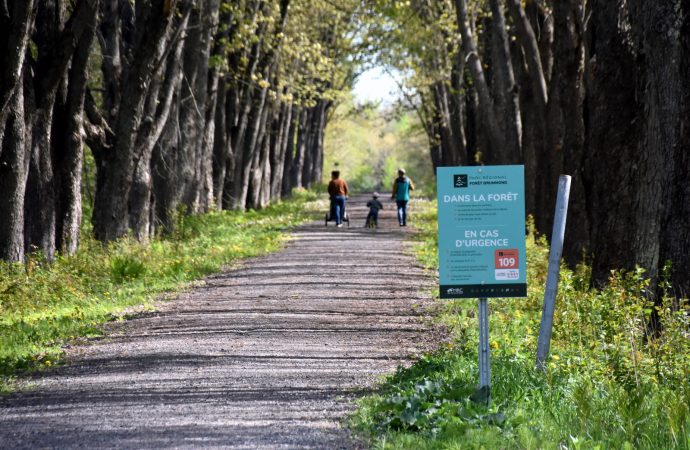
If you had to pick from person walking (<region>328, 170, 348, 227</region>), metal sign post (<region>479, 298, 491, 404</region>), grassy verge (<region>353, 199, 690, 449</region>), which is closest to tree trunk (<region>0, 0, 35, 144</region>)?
grassy verge (<region>353, 199, 690, 449</region>)

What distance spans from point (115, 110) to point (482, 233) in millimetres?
16199

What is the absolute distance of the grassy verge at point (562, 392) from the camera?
698cm

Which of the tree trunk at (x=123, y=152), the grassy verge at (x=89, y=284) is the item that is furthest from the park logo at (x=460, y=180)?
the tree trunk at (x=123, y=152)

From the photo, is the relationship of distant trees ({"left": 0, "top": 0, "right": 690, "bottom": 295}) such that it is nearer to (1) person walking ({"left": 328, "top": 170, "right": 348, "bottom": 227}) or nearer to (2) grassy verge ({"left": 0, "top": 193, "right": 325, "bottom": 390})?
(2) grassy verge ({"left": 0, "top": 193, "right": 325, "bottom": 390})

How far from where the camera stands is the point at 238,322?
43.2 ft

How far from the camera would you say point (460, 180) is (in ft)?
25.9

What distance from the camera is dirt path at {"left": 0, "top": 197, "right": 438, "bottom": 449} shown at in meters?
7.48

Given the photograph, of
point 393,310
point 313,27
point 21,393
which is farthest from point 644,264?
point 313,27

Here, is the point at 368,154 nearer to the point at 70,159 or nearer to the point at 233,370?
the point at 70,159

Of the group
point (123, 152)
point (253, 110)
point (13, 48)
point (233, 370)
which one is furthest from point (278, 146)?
point (233, 370)

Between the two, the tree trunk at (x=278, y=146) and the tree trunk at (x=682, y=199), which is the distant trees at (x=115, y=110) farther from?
the tree trunk at (x=278, y=146)

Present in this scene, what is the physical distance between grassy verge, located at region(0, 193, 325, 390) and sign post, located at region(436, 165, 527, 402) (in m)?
4.04

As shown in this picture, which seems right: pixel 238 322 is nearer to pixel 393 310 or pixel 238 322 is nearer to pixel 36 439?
pixel 393 310

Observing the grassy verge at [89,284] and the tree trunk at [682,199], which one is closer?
the tree trunk at [682,199]
